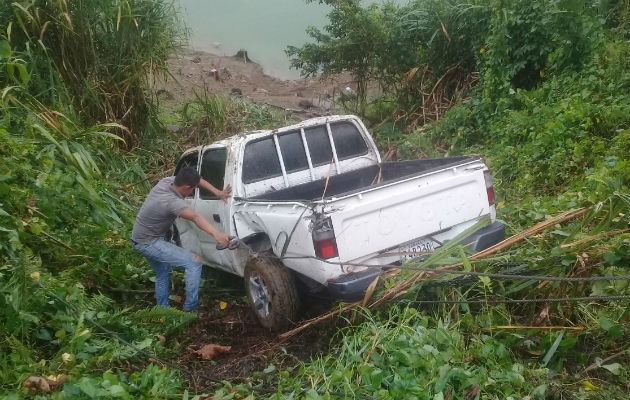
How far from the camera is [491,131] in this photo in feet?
27.2

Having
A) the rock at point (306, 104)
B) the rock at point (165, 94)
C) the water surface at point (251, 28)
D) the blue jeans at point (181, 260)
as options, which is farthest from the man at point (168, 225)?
the water surface at point (251, 28)

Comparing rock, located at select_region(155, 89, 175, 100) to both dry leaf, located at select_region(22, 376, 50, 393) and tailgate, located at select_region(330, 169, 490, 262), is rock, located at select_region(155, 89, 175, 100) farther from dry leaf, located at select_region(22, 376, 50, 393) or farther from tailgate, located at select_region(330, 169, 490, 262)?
dry leaf, located at select_region(22, 376, 50, 393)

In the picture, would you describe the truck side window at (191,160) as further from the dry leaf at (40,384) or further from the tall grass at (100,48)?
the dry leaf at (40,384)

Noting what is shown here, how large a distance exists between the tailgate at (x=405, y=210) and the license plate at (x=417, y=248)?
0.23 ft

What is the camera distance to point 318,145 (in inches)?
238

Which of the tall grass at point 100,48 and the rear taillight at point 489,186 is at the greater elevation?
the tall grass at point 100,48

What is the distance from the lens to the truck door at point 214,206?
5.70 m

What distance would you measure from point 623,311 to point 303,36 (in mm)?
16247

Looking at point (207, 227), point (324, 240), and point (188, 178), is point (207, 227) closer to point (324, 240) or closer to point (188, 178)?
point (188, 178)

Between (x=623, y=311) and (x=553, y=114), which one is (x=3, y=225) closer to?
(x=623, y=311)

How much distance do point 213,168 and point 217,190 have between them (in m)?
0.37

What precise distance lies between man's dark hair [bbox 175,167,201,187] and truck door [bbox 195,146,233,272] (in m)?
0.37

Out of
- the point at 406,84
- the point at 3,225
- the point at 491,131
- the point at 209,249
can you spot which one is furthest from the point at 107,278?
the point at 406,84

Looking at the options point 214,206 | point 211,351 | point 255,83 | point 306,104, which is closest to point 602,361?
point 211,351
